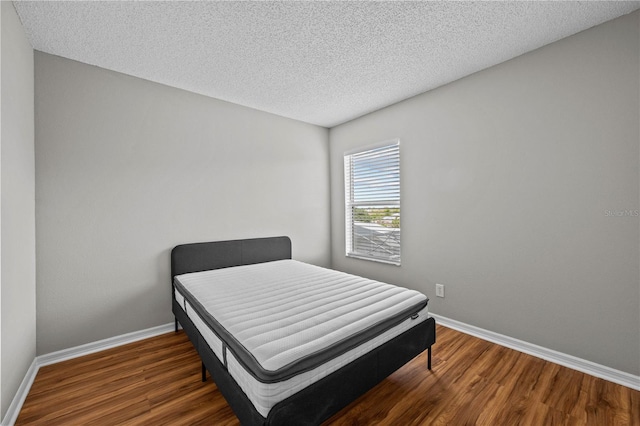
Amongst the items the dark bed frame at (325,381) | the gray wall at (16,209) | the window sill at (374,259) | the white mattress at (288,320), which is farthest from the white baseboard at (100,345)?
the window sill at (374,259)

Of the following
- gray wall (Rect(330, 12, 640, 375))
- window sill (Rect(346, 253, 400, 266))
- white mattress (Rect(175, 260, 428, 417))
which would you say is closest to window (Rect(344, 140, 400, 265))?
window sill (Rect(346, 253, 400, 266))

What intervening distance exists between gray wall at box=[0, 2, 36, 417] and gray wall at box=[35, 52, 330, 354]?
0.46 ft

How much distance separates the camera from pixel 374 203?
141 inches

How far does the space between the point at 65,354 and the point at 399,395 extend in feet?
8.63

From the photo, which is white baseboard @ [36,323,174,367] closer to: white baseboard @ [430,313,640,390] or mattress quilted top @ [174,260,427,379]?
mattress quilted top @ [174,260,427,379]

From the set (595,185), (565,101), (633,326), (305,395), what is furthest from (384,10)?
(633,326)

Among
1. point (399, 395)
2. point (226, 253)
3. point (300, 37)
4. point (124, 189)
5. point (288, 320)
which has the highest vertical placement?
point (300, 37)

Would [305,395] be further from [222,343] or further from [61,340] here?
[61,340]

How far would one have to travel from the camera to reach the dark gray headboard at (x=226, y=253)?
272 cm

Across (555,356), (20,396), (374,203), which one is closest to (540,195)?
(555,356)

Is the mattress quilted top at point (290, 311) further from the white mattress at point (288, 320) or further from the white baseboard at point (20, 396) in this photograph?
the white baseboard at point (20, 396)

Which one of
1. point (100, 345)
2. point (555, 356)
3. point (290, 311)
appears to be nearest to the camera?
point (290, 311)

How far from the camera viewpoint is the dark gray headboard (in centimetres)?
272

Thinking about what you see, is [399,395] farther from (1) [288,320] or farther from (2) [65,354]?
(2) [65,354]
